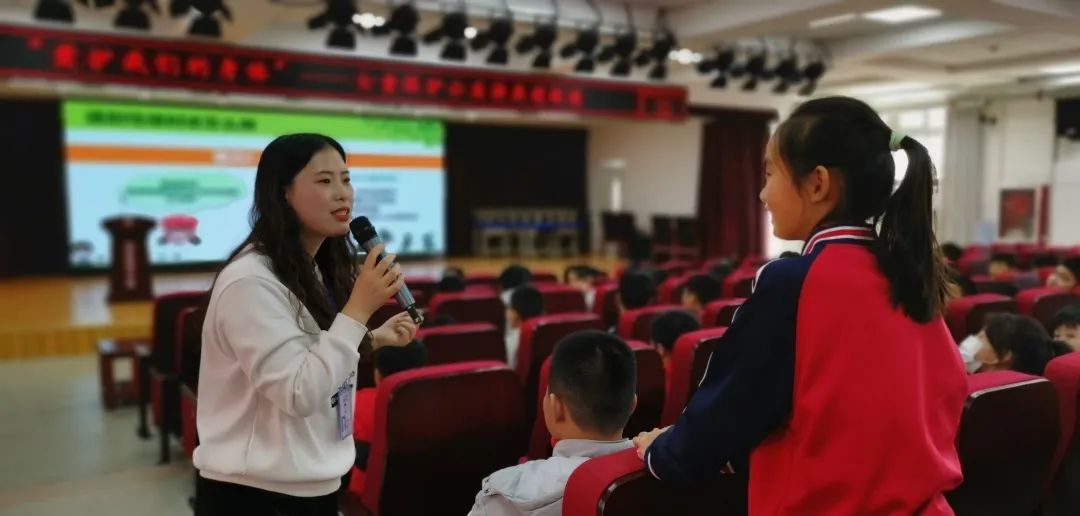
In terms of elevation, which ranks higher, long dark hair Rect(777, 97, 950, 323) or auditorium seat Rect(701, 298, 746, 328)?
long dark hair Rect(777, 97, 950, 323)

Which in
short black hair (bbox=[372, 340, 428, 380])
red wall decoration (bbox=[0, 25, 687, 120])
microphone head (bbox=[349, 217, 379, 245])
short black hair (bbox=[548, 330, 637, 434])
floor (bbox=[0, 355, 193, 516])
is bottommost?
floor (bbox=[0, 355, 193, 516])

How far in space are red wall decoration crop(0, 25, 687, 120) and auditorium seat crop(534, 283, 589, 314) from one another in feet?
10.9

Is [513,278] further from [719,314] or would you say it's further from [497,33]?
[719,314]

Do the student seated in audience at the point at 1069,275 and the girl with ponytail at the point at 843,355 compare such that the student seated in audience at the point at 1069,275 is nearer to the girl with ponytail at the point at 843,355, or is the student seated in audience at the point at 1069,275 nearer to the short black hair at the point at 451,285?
the short black hair at the point at 451,285

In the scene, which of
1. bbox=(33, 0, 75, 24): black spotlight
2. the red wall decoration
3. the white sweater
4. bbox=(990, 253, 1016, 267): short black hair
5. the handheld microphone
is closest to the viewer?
the white sweater

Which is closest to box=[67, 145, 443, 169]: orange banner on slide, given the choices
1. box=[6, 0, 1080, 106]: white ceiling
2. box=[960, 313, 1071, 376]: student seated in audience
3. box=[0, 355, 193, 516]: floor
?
box=[6, 0, 1080, 106]: white ceiling

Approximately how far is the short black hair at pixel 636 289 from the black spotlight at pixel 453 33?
256 centimetres

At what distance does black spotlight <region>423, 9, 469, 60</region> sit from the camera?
562 cm

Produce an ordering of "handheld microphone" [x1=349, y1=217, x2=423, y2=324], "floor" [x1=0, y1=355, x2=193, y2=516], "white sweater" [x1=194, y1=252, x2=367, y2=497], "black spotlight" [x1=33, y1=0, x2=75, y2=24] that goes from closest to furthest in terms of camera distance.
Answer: "white sweater" [x1=194, y1=252, x2=367, y2=497] → "handheld microphone" [x1=349, y1=217, x2=423, y2=324] → "floor" [x1=0, y1=355, x2=193, y2=516] → "black spotlight" [x1=33, y1=0, x2=75, y2=24]

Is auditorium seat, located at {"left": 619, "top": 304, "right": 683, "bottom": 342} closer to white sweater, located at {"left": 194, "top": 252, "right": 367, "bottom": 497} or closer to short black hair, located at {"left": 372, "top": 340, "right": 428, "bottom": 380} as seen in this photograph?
short black hair, located at {"left": 372, "top": 340, "right": 428, "bottom": 380}

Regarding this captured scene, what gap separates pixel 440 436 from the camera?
2.00 metres

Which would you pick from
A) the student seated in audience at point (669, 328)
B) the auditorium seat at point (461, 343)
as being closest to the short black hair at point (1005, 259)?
the student seated in audience at point (669, 328)

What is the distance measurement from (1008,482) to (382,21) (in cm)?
538

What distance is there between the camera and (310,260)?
4.19 ft
